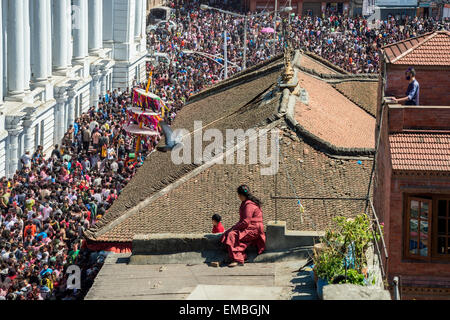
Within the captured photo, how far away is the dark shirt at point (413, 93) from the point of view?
1959cm

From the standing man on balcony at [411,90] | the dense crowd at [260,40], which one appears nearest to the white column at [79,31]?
the dense crowd at [260,40]

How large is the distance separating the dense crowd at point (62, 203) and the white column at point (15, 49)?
332 centimetres

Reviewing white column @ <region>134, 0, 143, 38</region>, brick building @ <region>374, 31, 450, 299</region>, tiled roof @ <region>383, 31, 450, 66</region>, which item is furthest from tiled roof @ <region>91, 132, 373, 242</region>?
white column @ <region>134, 0, 143, 38</region>

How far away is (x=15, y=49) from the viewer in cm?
5116

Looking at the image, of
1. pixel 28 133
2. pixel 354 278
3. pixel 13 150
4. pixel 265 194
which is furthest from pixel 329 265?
pixel 28 133

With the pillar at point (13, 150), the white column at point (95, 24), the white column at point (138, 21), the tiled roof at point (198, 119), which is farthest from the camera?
the white column at point (138, 21)

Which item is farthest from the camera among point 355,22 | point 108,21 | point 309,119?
point 355,22

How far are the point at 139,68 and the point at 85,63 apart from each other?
14.7 m

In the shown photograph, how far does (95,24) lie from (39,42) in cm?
1401

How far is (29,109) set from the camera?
49750 millimetres

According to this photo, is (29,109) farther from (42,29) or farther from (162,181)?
(162,181)

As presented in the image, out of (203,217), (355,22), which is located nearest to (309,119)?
(203,217)

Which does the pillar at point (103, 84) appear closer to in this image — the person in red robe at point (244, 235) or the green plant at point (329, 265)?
Result: the person in red robe at point (244, 235)

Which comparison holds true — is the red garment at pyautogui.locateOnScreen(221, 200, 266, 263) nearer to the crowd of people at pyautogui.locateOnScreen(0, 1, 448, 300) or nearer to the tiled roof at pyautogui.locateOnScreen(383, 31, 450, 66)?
the tiled roof at pyautogui.locateOnScreen(383, 31, 450, 66)
